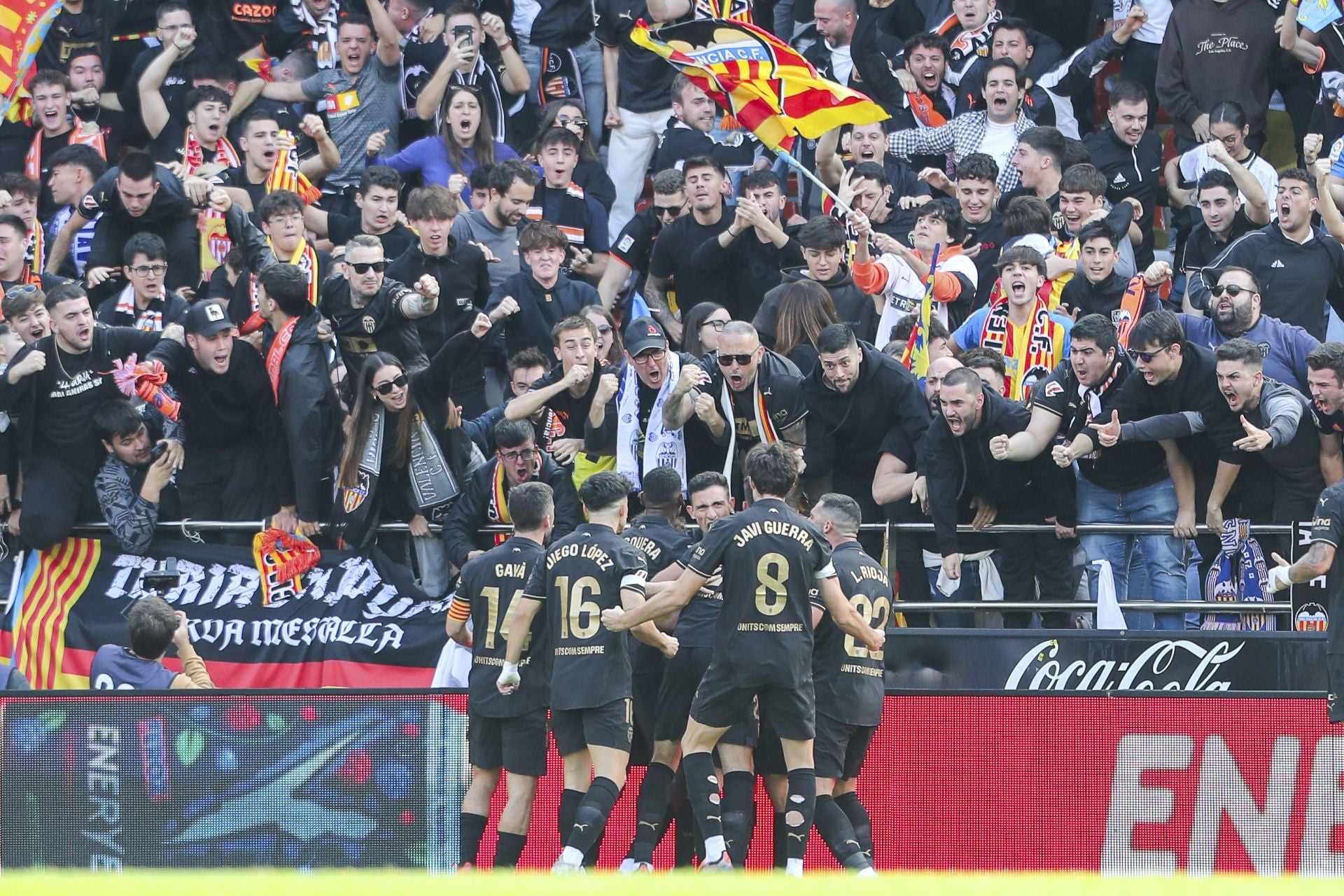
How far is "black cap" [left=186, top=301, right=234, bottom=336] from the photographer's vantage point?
12.1m

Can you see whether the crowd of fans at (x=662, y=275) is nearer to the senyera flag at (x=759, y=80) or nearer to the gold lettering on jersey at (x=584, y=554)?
the senyera flag at (x=759, y=80)

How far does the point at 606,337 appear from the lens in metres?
12.9

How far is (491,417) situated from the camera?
12.6 metres

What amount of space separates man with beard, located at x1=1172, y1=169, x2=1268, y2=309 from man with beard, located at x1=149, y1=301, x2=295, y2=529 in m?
5.87

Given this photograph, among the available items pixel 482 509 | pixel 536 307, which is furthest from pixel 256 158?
pixel 482 509

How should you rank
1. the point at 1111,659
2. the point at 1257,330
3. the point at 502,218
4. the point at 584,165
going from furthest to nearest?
1. the point at 584,165
2. the point at 502,218
3. the point at 1257,330
4. the point at 1111,659

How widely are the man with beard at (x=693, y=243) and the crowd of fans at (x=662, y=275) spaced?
0.11ft

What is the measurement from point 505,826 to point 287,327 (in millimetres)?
3658

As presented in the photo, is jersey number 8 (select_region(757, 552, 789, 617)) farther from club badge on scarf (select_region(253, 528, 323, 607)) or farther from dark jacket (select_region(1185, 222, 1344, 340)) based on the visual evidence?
dark jacket (select_region(1185, 222, 1344, 340))

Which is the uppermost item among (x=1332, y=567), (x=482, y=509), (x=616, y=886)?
(x=482, y=509)

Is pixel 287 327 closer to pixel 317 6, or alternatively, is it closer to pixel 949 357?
pixel 949 357

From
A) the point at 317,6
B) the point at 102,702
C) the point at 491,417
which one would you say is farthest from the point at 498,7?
the point at 102,702

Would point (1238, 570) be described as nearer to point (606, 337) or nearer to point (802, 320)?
point (802, 320)

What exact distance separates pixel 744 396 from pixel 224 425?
308 cm
